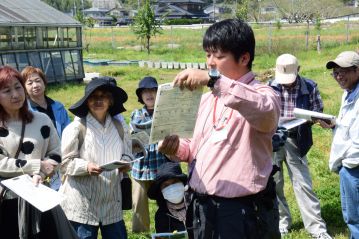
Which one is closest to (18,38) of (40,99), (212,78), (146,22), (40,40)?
(40,40)

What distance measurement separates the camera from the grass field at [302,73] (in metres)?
5.26

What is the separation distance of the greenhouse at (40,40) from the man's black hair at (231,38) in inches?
523

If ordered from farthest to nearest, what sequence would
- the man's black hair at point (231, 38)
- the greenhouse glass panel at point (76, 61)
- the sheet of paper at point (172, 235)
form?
the greenhouse glass panel at point (76, 61) → the sheet of paper at point (172, 235) → the man's black hair at point (231, 38)

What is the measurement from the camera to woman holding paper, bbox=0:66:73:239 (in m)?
3.02

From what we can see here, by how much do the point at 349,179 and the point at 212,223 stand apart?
6.20ft

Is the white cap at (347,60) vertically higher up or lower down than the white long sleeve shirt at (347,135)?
higher up

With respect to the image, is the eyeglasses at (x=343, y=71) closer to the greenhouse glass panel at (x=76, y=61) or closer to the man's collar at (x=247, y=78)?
the man's collar at (x=247, y=78)

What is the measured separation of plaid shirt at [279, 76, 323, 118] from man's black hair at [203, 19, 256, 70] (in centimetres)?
237

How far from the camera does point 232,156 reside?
7.23ft

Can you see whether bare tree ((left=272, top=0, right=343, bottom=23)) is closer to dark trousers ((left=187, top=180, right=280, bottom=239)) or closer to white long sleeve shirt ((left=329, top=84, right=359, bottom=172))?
white long sleeve shirt ((left=329, top=84, right=359, bottom=172))

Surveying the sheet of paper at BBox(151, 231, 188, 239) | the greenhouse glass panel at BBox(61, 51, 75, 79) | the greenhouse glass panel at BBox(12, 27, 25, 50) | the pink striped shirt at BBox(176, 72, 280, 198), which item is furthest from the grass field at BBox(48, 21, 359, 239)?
the pink striped shirt at BBox(176, 72, 280, 198)

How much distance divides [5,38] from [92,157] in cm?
1258

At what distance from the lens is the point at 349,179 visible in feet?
12.4

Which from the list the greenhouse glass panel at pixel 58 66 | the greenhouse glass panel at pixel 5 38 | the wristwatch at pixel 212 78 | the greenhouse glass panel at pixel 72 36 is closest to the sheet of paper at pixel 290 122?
the wristwatch at pixel 212 78
